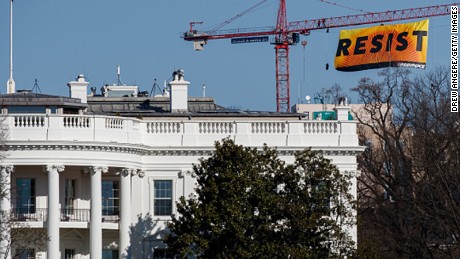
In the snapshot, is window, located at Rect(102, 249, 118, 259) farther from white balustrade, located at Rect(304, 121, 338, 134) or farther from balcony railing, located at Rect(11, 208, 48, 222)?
white balustrade, located at Rect(304, 121, 338, 134)

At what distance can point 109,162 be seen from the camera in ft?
349

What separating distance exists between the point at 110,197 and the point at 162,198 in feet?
8.86

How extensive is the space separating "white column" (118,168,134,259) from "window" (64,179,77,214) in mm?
2652

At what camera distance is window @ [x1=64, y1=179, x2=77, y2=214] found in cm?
10806

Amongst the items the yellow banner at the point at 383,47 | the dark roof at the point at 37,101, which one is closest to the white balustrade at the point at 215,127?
the dark roof at the point at 37,101

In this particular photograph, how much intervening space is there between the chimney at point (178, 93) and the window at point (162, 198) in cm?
712

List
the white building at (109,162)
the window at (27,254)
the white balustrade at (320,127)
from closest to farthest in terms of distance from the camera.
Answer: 1. the white building at (109,162)
2. the window at (27,254)
3. the white balustrade at (320,127)

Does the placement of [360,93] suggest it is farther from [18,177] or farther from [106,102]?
[18,177]

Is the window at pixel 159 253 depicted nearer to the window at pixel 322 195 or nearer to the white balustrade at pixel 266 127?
the white balustrade at pixel 266 127

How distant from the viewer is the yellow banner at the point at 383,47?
184500 mm

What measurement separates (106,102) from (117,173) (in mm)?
15237

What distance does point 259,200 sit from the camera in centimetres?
9806

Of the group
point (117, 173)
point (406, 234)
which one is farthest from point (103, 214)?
point (406, 234)

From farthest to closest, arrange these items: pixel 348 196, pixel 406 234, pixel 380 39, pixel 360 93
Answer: pixel 380 39 → pixel 360 93 → pixel 406 234 → pixel 348 196
